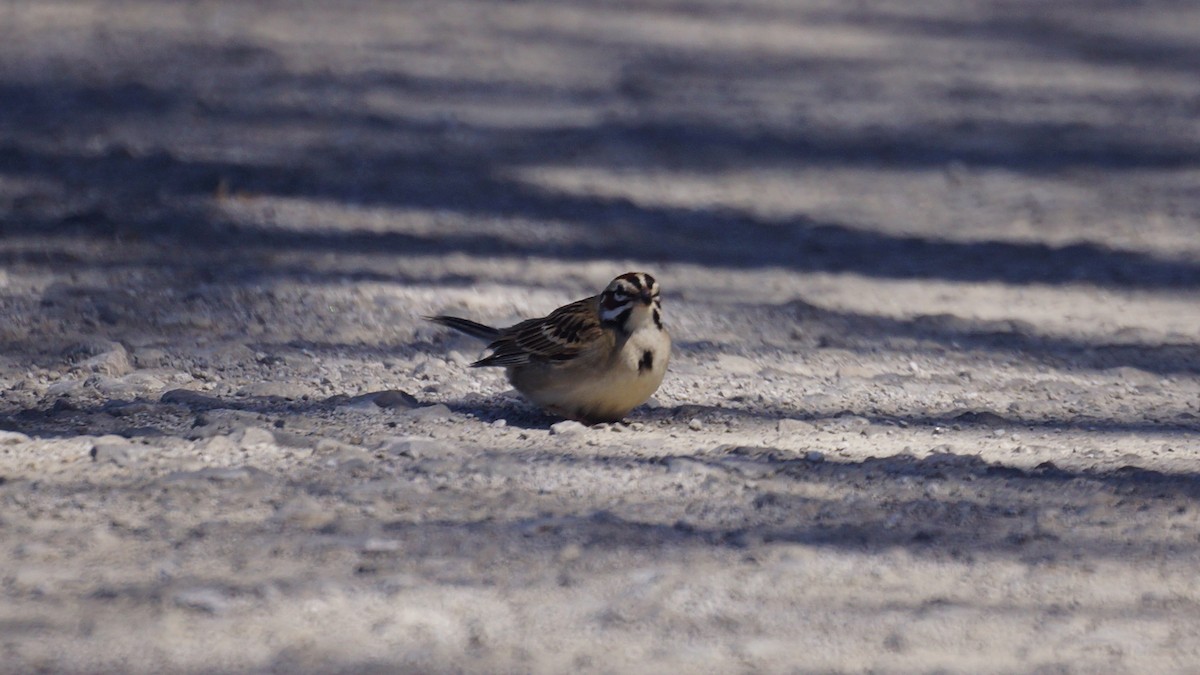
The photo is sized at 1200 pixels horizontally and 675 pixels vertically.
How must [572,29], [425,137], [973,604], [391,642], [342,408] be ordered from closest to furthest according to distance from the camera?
1. [391,642]
2. [973,604]
3. [342,408]
4. [425,137]
5. [572,29]

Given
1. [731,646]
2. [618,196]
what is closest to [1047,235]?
[618,196]

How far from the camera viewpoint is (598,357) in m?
5.69

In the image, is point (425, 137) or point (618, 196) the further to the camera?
point (425, 137)

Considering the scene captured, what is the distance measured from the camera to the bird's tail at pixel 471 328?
21.1 ft

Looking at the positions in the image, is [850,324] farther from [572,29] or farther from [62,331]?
[572,29]

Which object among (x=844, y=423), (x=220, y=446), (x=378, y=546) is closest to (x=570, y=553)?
(x=378, y=546)

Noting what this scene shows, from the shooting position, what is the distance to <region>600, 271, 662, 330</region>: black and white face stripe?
5.78 meters

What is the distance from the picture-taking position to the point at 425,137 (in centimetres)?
1093

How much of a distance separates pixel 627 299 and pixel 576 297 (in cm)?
205

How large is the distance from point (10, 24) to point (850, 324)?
27.7 ft

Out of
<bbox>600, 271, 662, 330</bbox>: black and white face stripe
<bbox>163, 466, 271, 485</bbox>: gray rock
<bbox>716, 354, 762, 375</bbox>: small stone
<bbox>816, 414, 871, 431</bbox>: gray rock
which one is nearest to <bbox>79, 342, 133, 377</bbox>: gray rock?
<bbox>163, 466, 271, 485</bbox>: gray rock

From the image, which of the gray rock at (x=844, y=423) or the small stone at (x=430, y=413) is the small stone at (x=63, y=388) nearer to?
the small stone at (x=430, y=413)

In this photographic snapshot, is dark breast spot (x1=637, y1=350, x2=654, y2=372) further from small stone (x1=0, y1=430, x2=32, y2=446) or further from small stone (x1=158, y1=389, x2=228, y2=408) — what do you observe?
small stone (x1=0, y1=430, x2=32, y2=446)

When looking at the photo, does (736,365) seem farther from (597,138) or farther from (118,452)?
(597,138)
